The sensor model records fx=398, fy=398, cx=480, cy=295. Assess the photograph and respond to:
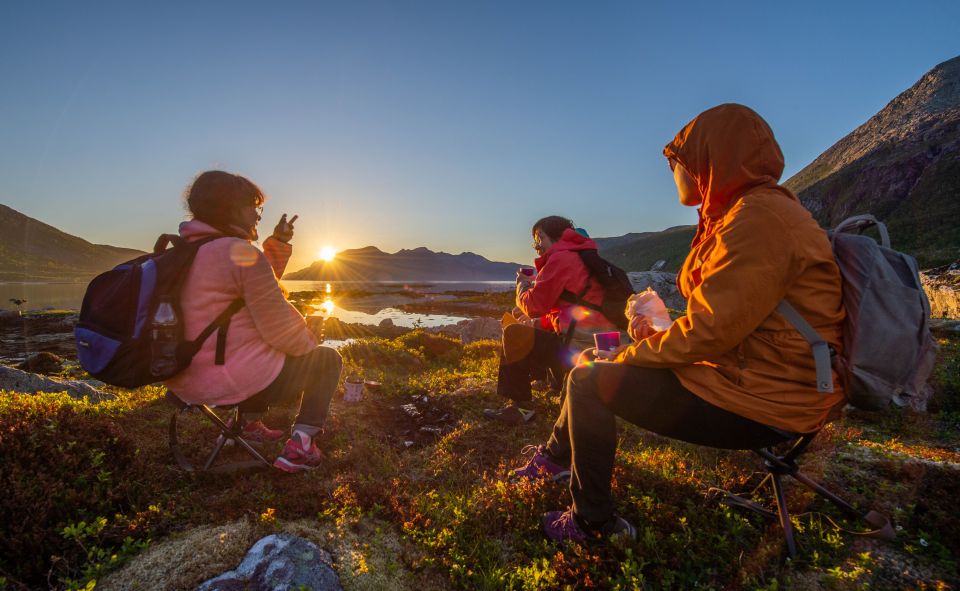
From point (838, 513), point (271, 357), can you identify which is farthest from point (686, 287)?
point (271, 357)

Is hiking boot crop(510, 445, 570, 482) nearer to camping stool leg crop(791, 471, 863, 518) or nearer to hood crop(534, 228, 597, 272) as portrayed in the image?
camping stool leg crop(791, 471, 863, 518)

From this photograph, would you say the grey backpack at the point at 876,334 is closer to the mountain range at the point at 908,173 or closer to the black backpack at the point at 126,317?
the black backpack at the point at 126,317

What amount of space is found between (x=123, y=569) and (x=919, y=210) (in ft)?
381

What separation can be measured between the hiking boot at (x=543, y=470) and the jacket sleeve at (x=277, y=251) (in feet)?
12.4

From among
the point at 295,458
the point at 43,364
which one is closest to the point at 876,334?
the point at 295,458

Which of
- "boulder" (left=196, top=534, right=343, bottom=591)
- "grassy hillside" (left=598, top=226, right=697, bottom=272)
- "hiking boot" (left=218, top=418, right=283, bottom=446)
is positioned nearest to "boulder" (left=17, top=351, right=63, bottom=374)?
"hiking boot" (left=218, top=418, right=283, bottom=446)

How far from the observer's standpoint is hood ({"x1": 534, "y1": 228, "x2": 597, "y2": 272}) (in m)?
6.02

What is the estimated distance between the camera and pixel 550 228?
656 cm

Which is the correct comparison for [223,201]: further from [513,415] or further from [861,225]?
[861,225]

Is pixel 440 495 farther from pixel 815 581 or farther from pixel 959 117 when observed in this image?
pixel 959 117

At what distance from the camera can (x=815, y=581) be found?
2.87 meters

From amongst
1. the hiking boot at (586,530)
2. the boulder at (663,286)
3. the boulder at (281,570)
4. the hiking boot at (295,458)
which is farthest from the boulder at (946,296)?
the boulder at (281,570)

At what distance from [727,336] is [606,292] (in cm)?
348

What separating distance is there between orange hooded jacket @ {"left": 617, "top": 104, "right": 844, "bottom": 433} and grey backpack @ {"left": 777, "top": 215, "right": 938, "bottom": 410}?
0.08 metres
